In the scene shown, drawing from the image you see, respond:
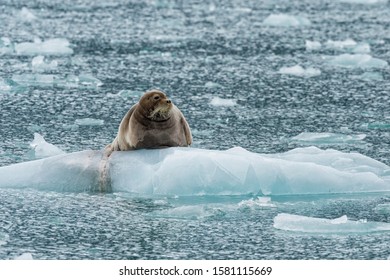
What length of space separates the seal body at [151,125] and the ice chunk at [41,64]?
3829 millimetres

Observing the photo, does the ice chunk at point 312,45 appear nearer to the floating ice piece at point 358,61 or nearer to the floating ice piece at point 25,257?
the floating ice piece at point 358,61

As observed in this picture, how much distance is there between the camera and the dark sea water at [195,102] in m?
5.85

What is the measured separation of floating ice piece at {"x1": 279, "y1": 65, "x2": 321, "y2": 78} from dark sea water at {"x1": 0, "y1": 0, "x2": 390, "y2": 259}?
0.27ft

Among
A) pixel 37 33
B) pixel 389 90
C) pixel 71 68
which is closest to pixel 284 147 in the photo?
pixel 389 90

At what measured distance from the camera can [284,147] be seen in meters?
7.77

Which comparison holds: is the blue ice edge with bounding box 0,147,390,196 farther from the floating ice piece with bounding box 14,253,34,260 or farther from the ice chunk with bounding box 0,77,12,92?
the ice chunk with bounding box 0,77,12,92

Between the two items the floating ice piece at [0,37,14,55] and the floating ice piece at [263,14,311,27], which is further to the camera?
the floating ice piece at [263,14,311,27]

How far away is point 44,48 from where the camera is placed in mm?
11523

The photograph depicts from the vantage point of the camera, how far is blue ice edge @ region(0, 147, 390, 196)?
256 inches

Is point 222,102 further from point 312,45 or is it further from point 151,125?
point 312,45

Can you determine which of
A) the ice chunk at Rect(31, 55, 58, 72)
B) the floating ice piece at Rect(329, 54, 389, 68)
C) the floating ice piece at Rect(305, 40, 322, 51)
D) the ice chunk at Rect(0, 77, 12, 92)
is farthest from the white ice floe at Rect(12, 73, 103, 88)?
the floating ice piece at Rect(305, 40, 322, 51)
